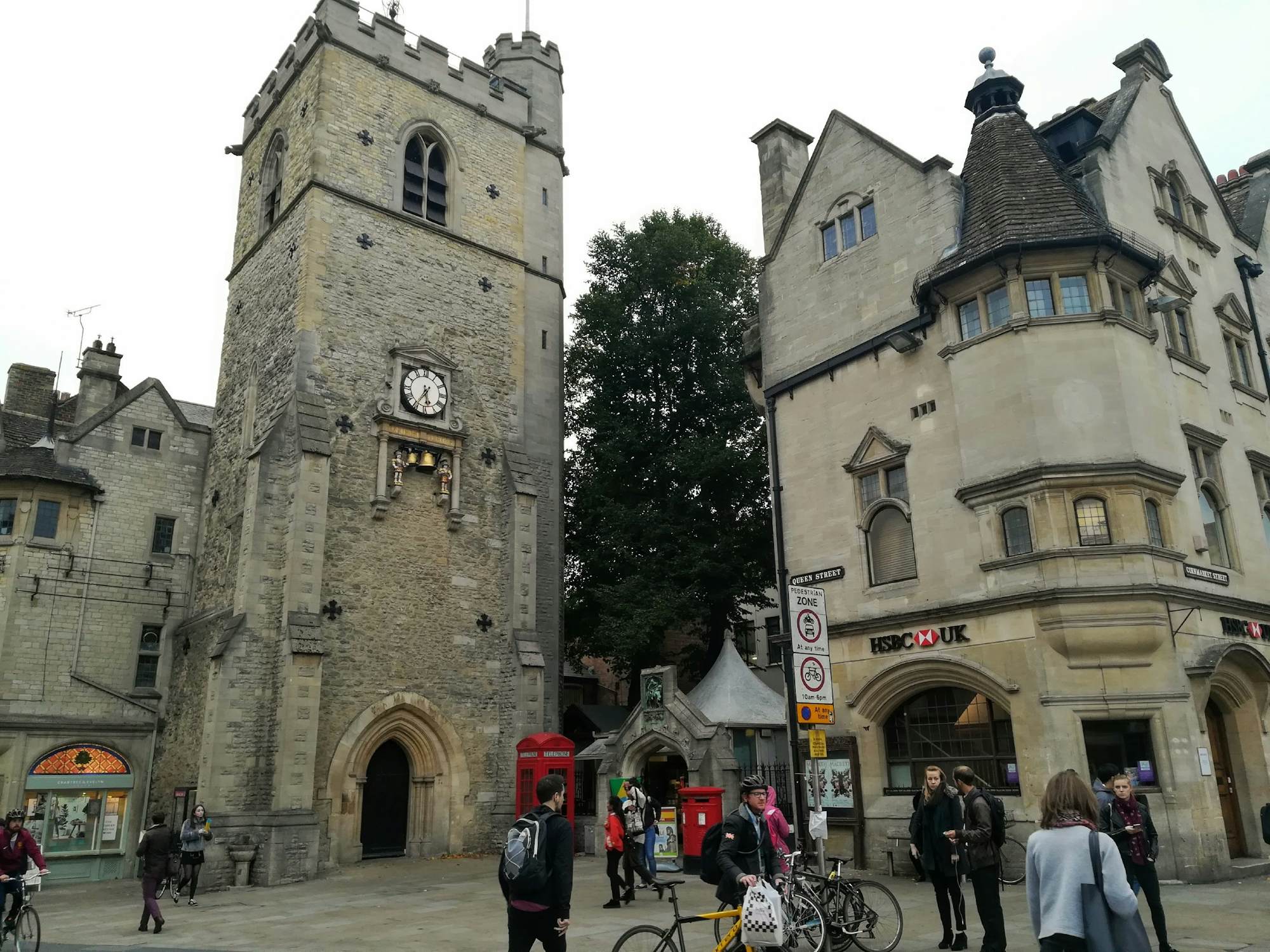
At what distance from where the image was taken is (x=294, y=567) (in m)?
19.6

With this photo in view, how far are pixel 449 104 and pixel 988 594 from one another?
64.3 ft

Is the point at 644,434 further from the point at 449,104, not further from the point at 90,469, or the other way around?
the point at 90,469

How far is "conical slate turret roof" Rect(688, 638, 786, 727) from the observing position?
1952cm

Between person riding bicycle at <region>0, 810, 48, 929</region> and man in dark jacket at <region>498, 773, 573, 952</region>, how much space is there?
6530 millimetres

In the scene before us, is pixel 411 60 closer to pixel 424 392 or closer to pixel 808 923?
pixel 424 392

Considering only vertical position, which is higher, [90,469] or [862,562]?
[90,469]

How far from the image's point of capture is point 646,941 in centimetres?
682

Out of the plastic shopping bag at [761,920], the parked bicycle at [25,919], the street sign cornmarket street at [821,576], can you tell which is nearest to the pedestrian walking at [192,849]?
the parked bicycle at [25,919]

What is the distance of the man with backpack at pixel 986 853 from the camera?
26.5 ft

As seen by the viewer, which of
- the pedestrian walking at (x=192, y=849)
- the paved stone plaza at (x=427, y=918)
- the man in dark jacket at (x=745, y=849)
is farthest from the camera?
the pedestrian walking at (x=192, y=849)

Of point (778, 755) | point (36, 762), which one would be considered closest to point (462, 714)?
point (778, 755)

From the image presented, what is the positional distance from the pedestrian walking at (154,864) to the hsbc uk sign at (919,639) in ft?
36.9

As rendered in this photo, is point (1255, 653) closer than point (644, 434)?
Yes

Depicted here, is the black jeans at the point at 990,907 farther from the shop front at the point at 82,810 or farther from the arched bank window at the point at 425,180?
the arched bank window at the point at 425,180
